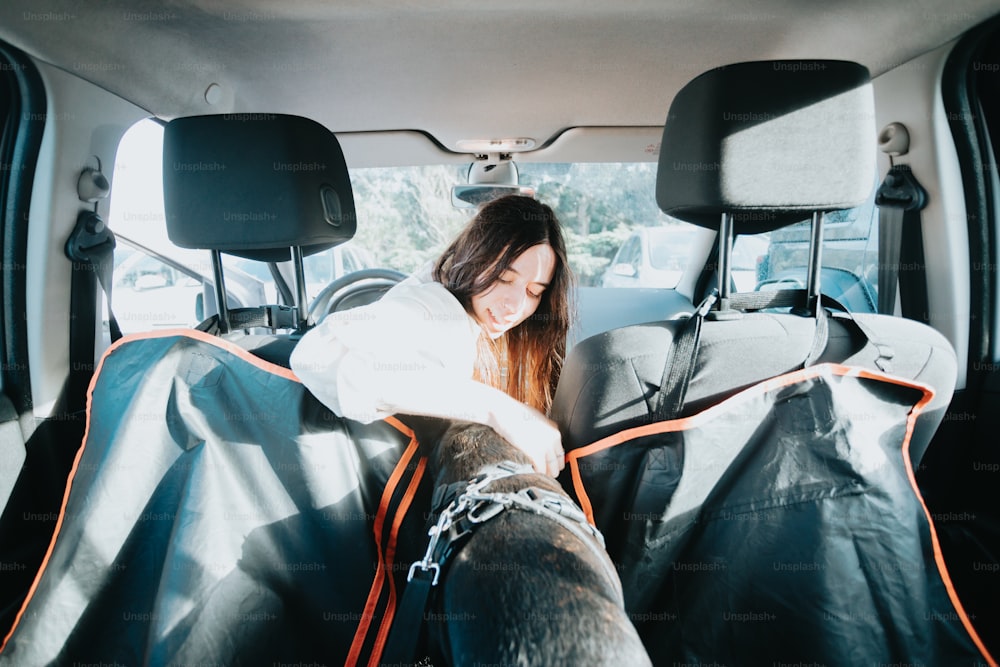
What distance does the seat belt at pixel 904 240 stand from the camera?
6.07 feet

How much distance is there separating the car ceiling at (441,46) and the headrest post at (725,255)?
911 millimetres

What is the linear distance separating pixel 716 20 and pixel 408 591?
199 centimetres

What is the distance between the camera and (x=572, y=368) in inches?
48.7

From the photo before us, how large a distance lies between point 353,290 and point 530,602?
239 centimetres

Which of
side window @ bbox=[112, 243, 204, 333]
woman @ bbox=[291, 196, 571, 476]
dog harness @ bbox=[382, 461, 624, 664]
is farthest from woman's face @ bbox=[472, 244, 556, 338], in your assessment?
side window @ bbox=[112, 243, 204, 333]

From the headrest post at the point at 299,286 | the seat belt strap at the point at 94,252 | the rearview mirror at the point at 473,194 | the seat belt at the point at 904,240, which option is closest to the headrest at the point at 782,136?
the seat belt at the point at 904,240

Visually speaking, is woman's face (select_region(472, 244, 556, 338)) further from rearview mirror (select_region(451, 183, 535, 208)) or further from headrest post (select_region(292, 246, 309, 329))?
rearview mirror (select_region(451, 183, 535, 208))

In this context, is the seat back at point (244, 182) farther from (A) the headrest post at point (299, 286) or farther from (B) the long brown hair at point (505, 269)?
(B) the long brown hair at point (505, 269)

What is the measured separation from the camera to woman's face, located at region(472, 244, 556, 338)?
1.47 m

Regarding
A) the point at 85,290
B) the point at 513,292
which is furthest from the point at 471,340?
the point at 85,290

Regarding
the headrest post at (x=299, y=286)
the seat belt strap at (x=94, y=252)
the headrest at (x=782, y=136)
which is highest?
the headrest at (x=782, y=136)

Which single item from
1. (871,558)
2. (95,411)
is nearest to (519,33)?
(95,411)

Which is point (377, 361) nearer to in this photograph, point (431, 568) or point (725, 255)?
point (431, 568)

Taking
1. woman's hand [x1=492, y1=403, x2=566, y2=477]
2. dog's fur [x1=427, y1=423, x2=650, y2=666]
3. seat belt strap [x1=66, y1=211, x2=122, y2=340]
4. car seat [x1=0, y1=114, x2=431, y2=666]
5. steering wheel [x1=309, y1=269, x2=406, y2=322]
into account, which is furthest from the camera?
steering wheel [x1=309, y1=269, x2=406, y2=322]
